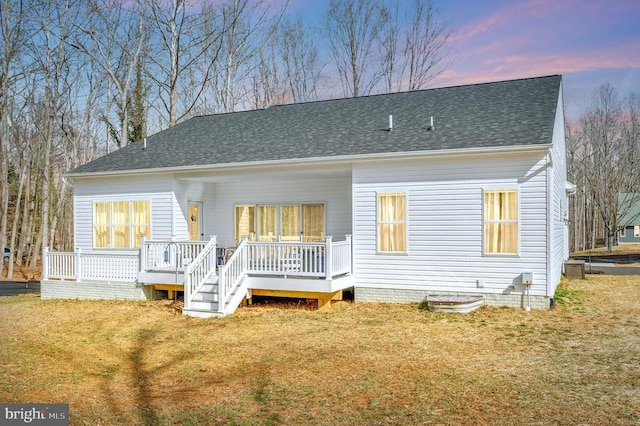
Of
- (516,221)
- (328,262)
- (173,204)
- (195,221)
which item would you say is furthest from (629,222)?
(173,204)

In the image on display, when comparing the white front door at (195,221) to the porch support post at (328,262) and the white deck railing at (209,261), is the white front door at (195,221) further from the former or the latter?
the porch support post at (328,262)

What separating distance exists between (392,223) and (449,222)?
140cm

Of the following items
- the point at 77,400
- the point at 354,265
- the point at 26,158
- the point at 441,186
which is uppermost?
the point at 26,158

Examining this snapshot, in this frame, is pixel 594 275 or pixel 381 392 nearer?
pixel 381 392

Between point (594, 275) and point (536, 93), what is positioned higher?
point (536, 93)

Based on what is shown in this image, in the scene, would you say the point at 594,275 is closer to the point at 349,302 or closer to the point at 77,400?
the point at 349,302

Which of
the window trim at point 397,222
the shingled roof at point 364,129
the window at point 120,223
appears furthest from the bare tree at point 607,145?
the window at point 120,223

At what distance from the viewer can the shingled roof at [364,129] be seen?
12914 mm

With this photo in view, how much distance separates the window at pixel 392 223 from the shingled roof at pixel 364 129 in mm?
1201

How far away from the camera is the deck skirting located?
1521 cm

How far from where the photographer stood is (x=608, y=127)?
4434 centimetres

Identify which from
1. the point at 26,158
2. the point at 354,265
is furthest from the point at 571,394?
the point at 26,158

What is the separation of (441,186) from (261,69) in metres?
24.7

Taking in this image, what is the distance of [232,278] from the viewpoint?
12.8 metres
